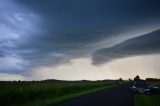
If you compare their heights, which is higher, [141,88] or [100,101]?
[141,88]

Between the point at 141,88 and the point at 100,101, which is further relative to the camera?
the point at 141,88

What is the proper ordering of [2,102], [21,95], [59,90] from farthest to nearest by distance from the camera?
[59,90] → [21,95] → [2,102]

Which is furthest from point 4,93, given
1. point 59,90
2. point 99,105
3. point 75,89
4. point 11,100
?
point 75,89

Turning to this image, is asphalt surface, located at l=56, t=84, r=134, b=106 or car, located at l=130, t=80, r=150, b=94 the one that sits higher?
car, located at l=130, t=80, r=150, b=94

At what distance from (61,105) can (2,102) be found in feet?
24.9

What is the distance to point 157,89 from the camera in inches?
1941

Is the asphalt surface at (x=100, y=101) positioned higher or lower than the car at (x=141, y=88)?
lower

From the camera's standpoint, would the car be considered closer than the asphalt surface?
No

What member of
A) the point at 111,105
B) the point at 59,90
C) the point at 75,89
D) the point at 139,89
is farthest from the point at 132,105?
the point at 75,89

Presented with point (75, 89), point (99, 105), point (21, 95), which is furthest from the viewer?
point (75, 89)

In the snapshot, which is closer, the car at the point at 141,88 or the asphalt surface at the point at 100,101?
the asphalt surface at the point at 100,101

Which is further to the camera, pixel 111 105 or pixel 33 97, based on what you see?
pixel 33 97

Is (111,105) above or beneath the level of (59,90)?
beneath

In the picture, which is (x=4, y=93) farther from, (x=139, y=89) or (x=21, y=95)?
(x=139, y=89)
